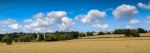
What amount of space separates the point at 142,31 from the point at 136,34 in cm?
3463

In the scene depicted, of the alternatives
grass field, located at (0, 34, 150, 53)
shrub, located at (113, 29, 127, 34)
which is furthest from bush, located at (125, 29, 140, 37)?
grass field, located at (0, 34, 150, 53)

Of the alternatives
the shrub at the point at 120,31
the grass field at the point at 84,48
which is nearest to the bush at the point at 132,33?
the shrub at the point at 120,31

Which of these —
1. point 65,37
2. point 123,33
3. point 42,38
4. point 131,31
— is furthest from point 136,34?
point 42,38

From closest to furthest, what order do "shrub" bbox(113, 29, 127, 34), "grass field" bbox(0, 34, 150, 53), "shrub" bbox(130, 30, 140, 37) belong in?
"grass field" bbox(0, 34, 150, 53), "shrub" bbox(130, 30, 140, 37), "shrub" bbox(113, 29, 127, 34)

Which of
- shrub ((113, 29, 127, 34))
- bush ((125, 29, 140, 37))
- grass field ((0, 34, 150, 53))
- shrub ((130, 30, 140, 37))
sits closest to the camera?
grass field ((0, 34, 150, 53))

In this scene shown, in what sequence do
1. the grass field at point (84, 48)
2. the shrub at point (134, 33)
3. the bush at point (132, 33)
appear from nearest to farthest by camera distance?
the grass field at point (84, 48)
the shrub at point (134, 33)
the bush at point (132, 33)

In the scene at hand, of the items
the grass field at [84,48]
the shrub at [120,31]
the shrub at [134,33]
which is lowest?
the grass field at [84,48]

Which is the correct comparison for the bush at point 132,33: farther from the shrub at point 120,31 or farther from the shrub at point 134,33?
the shrub at point 120,31

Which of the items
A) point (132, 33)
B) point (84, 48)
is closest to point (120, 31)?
point (132, 33)

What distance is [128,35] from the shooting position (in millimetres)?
142250

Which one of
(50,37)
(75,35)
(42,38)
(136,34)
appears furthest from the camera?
(75,35)

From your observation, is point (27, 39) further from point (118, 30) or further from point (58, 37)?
point (118, 30)

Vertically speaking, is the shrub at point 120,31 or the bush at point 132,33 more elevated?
the shrub at point 120,31

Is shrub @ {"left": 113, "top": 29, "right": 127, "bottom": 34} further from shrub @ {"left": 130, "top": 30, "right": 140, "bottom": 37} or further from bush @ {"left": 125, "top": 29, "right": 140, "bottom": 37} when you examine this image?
shrub @ {"left": 130, "top": 30, "right": 140, "bottom": 37}
